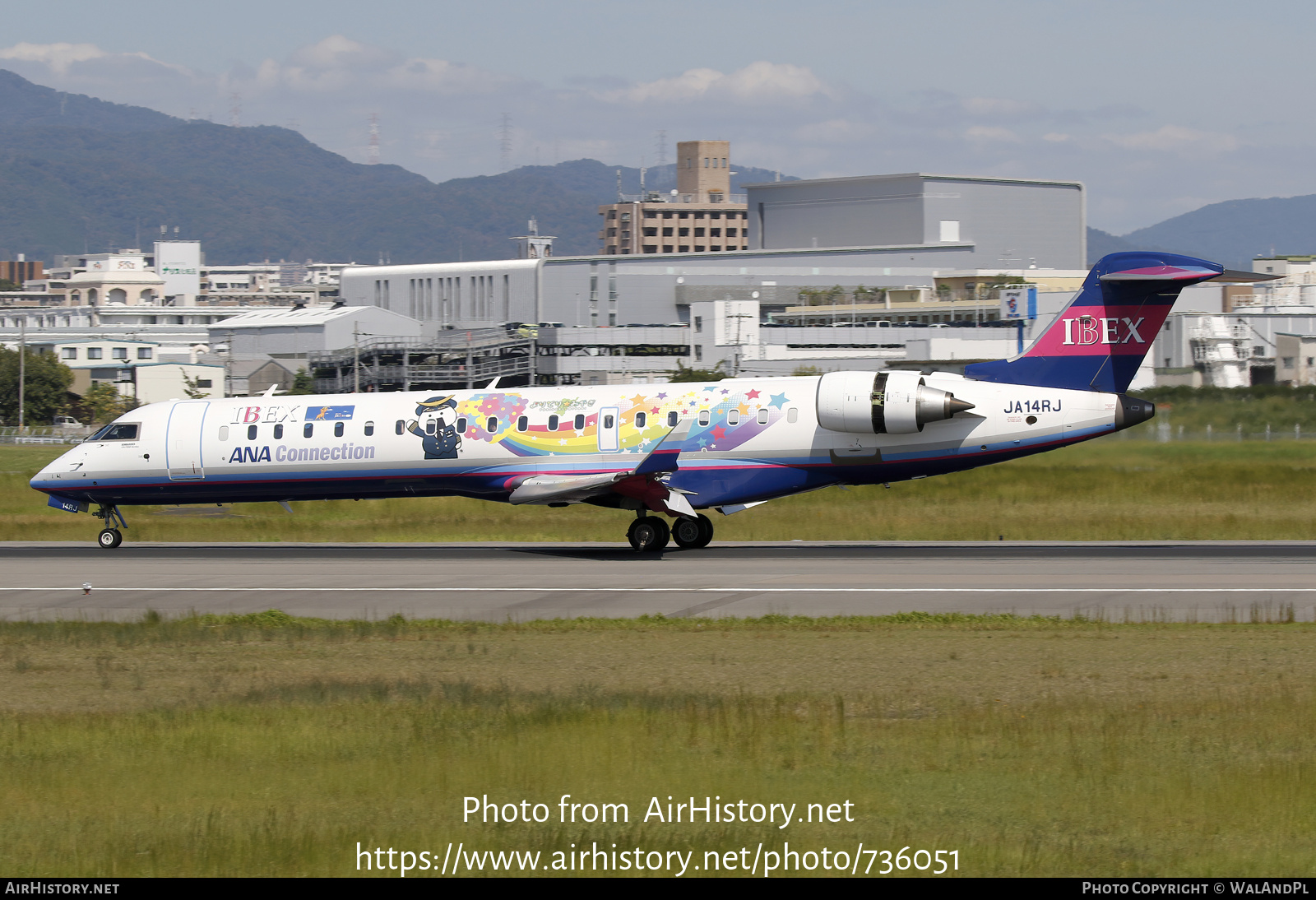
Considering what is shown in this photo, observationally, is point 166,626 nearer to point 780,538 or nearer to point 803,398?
point 803,398

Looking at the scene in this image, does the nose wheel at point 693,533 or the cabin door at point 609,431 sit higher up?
the cabin door at point 609,431

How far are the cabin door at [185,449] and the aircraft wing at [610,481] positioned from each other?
780cm

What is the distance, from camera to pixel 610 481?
29141mm

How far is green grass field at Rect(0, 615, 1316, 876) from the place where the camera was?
374 inches

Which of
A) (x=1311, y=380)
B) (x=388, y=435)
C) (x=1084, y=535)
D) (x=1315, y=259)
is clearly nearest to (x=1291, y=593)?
(x=1084, y=535)

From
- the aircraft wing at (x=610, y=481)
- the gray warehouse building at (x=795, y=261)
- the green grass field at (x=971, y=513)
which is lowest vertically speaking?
the green grass field at (x=971, y=513)

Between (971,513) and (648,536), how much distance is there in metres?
11.4

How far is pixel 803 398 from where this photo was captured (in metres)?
29.5

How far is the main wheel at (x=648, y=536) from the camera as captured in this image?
30.0 metres

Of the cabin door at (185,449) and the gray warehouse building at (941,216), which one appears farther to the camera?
the gray warehouse building at (941,216)

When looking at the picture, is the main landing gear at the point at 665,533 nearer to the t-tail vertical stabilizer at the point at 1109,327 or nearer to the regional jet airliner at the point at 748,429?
the regional jet airliner at the point at 748,429

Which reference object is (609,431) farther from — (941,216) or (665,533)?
(941,216)

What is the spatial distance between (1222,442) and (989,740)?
119 feet

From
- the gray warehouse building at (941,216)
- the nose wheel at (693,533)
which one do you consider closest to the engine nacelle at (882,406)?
the nose wheel at (693,533)
